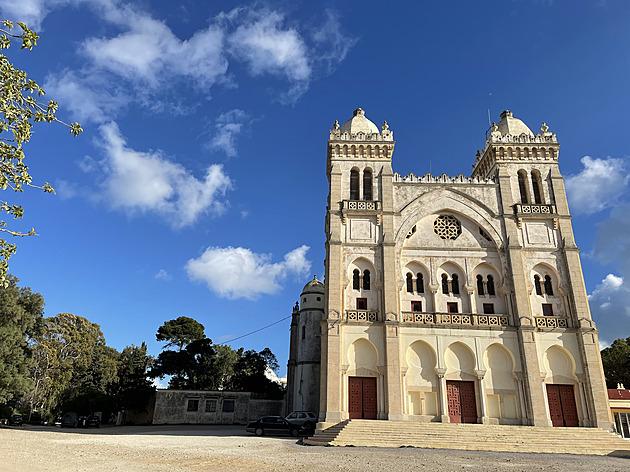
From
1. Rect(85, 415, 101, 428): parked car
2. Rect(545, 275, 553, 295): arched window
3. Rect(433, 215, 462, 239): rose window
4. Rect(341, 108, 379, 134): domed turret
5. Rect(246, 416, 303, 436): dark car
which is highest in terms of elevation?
Rect(341, 108, 379, 134): domed turret

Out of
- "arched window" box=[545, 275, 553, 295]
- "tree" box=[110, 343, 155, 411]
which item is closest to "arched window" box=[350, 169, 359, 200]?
"arched window" box=[545, 275, 553, 295]

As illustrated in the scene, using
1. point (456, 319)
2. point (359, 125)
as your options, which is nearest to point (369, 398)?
point (456, 319)

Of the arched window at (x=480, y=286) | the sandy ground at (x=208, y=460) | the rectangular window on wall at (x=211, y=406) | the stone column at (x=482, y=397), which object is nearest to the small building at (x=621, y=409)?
the stone column at (x=482, y=397)

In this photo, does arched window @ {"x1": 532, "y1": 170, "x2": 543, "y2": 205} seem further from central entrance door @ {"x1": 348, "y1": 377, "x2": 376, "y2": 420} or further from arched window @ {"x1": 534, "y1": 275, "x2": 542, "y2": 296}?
central entrance door @ {"x1": 348, "y1": 377, "x2": 376, "y2": 420}

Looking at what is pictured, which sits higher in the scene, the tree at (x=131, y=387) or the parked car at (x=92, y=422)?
the tree at (x=131, y=387)

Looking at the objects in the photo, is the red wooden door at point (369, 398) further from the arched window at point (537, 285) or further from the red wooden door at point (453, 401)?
the arched window at point (537, 285)

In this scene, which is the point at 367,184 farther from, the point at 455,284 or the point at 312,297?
the point at 312,297

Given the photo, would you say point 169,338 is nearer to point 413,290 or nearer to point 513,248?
point 413,290

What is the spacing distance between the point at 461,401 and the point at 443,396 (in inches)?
50.4

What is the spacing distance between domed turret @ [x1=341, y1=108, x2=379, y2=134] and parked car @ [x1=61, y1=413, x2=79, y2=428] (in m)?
31.1

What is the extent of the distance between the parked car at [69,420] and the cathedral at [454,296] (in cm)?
1773

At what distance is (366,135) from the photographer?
32.4m

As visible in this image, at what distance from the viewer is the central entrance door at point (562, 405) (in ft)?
82.7

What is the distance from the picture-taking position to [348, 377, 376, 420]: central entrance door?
25266 mm
